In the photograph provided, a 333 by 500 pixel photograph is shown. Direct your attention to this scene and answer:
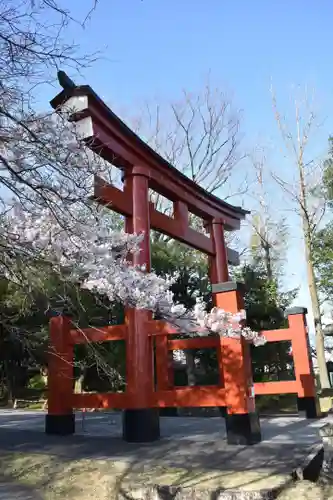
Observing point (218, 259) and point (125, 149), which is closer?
point (125, 149)

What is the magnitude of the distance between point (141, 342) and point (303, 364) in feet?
15.3

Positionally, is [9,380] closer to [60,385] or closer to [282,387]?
[60,385]

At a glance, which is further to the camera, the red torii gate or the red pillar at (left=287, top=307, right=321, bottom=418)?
the red pillar at (left=287, top=307, right=321, bottom=418)

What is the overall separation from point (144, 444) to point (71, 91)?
16.1 feet

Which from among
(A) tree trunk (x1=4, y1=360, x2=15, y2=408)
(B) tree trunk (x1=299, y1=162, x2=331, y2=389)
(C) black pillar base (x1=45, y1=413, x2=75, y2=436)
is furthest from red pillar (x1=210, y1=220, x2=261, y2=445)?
(A) tree trunk (x1=4, y1=360, x2=15, y2=408)

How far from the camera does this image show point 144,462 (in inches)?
212

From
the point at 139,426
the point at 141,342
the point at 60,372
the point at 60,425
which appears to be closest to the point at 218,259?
the point at 141,342

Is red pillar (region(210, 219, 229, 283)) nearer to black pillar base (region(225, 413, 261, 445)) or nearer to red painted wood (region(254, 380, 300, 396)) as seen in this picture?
red painted wood (region(254, 380, 300, 396))

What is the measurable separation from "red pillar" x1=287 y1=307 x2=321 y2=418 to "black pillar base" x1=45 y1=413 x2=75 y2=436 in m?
5.03

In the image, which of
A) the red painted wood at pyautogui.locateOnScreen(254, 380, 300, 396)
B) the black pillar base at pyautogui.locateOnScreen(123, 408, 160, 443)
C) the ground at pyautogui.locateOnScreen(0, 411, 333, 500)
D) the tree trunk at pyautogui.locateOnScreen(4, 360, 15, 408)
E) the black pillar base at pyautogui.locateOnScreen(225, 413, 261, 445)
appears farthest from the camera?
the tree trunk at pyautogui.locateOnScreen(4, 360, 15, 408)

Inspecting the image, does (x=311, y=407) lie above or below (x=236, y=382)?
below

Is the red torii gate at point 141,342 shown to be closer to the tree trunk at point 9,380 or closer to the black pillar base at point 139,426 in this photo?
the black pillar base at point 139,426

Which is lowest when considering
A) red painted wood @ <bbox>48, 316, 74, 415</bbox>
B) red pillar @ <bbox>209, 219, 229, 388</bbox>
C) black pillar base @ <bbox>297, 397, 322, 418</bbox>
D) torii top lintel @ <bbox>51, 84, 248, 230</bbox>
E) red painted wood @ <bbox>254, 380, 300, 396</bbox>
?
black pillar base @ <bbox>297, 397, 322, 418</bbox>

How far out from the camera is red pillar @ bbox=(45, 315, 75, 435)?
761cm
